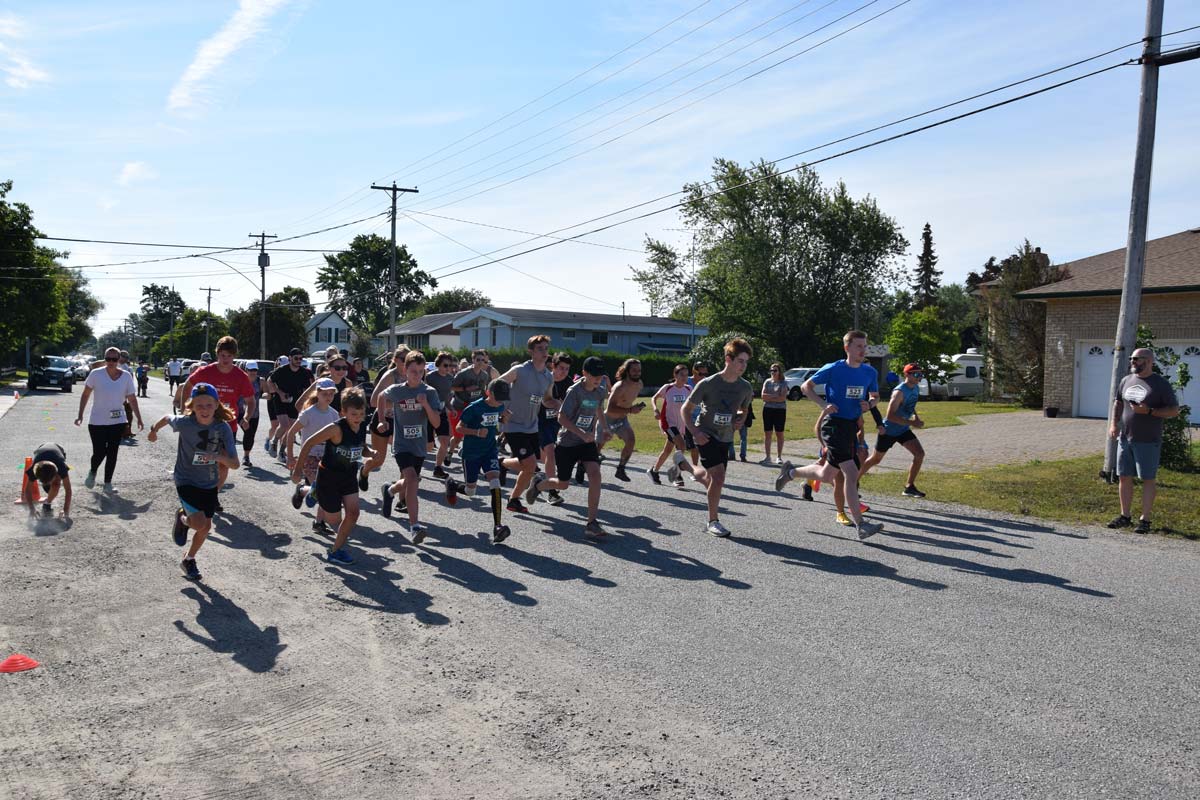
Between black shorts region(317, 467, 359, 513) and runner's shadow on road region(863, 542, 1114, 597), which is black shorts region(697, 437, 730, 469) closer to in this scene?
runner's shadow on road region(863, 542, 1114, 597)

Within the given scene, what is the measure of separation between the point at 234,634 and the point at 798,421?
23283 millimetres

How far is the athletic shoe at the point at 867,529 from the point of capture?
29.2ft

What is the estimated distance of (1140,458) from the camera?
9812 millimetres

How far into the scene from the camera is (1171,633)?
596 centimetres

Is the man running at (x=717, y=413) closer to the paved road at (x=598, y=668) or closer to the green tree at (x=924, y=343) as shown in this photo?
the paved road at (x=598, y=668)

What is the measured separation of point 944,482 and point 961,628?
8.72 m

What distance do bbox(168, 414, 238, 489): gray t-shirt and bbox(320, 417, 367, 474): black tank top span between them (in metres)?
0.76

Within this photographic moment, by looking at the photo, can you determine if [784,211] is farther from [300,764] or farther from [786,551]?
[300,764]

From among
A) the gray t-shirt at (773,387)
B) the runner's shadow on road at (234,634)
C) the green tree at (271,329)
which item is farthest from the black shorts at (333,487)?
the green tree at (271,329)

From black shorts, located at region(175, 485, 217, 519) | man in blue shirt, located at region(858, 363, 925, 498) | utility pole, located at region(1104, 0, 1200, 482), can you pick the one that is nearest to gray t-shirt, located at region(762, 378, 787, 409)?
man in blue shirt, located at region(858, 363, 925, 498)

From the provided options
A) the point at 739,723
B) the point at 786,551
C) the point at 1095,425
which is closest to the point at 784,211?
the point at 1095,425

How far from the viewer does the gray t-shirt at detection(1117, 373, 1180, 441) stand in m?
9.75

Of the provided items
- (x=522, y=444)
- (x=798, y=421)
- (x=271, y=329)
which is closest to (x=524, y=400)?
(x=522, y=444)

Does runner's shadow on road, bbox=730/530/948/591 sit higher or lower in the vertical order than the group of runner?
lower
